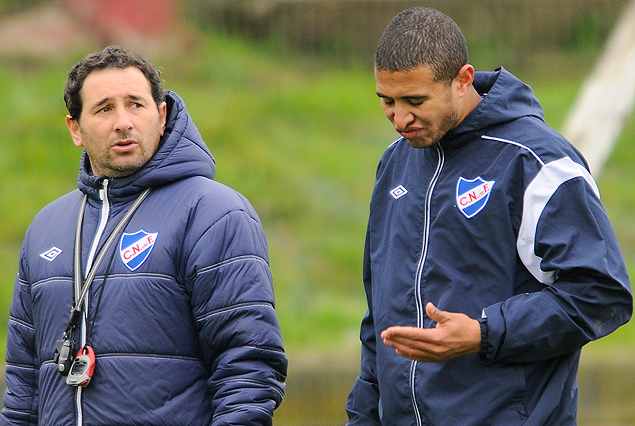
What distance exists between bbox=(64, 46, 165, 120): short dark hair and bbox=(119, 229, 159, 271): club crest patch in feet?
1.68

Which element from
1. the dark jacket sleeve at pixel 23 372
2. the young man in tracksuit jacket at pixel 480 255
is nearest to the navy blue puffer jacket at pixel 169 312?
the dark jacket sleeve at pixel 23 372

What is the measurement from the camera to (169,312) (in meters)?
2.60

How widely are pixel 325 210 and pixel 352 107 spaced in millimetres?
1703

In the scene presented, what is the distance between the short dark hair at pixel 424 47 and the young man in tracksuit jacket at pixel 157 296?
2.23ft

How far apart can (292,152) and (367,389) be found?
603cm

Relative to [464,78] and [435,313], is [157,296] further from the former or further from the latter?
[464,78]

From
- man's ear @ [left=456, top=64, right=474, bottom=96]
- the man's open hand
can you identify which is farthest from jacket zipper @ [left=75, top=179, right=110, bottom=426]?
man's ear @ [left=456, top=64, right=474, bottom=96]

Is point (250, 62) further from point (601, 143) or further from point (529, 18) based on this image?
point (601, 143)

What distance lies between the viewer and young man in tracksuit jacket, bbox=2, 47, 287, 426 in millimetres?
2551

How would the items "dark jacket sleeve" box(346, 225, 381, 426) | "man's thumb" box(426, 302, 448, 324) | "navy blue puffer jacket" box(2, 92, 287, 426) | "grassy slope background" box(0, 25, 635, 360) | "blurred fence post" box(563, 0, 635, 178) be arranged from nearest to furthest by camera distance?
"man's thumb" box(426, 302, 448, 324) → "navy blue puffer jacket" box(2, 92, 287, 426) → "dark jacket sleeve" box(346, 225, 381, 426) → "blurred fence post" box(563, 0, 635, 178) → "grassy slope background" box(0, 25, 635, 360)

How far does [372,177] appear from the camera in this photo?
8.55 meters

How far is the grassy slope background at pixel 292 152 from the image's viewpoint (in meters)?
7.19

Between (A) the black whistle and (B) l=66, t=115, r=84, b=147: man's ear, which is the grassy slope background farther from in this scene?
(A) the black whistle

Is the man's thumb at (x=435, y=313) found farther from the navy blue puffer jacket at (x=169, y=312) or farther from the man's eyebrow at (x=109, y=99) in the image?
the man's eyebrow at (x=109, y=99)
